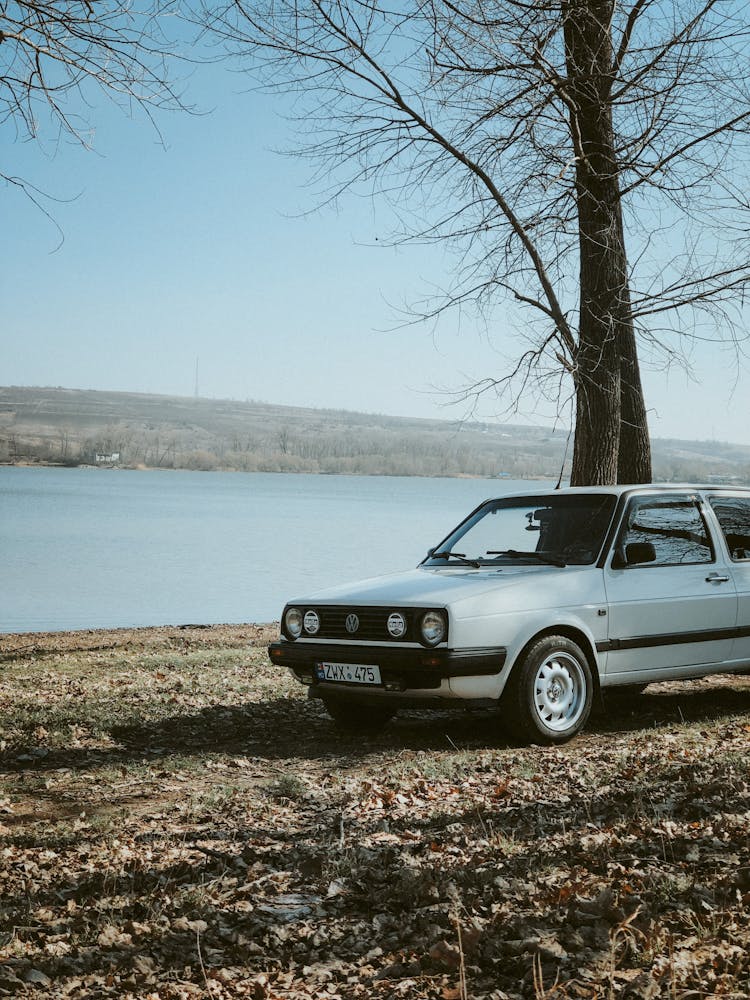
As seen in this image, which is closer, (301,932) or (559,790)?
(301,932)

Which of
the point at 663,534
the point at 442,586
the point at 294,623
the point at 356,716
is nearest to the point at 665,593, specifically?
the point at 663,534

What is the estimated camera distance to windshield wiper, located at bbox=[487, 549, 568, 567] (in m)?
8.07

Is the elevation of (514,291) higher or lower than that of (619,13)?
lower

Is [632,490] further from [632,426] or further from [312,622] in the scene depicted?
[632,426]

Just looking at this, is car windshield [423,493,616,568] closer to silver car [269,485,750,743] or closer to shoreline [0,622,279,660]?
silver car [269,485,750,743]

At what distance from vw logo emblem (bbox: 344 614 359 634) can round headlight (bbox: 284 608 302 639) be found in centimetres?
50

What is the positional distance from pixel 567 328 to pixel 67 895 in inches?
378

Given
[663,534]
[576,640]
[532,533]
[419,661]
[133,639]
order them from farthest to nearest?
[133,639], [532,533], [663,534], [576,640], [419,661]

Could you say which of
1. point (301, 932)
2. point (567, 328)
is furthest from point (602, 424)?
point (301, 932)

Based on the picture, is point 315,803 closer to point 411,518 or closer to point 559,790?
point 559,790

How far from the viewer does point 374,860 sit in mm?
5125

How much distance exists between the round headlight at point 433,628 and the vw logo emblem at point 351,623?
58 cm

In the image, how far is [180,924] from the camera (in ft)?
14.4

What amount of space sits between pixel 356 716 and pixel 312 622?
1.00 m
